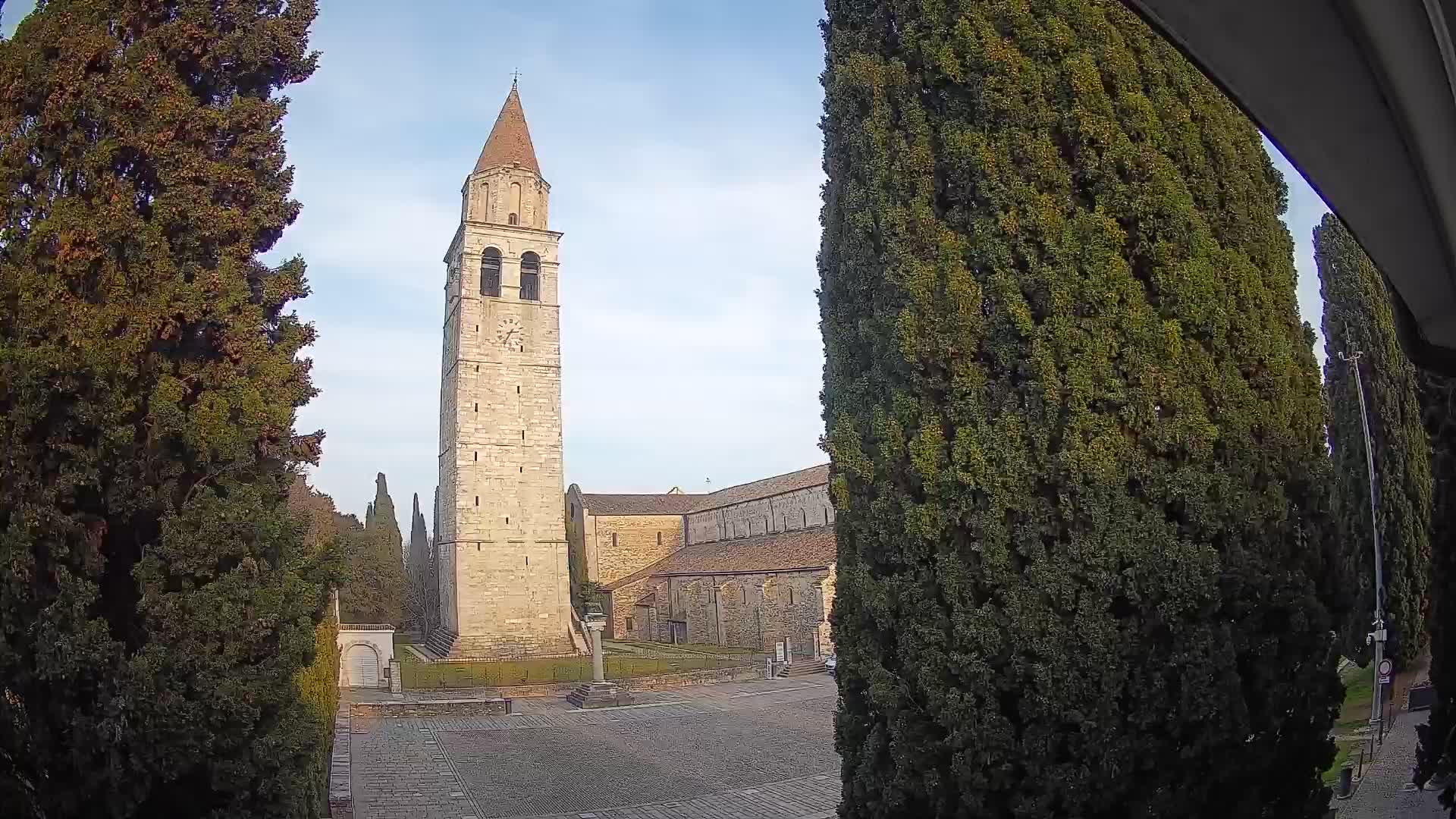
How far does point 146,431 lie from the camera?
5133 mm

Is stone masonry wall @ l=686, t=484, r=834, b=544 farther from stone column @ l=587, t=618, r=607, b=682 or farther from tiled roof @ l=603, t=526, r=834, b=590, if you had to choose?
stone column @ l=587, t=618, r=607, b=682

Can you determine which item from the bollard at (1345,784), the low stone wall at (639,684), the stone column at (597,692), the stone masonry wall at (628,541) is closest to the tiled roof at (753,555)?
the stone masonry wall at (628,541)

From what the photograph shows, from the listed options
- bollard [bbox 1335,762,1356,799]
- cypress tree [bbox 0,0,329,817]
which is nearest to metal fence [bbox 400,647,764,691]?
bollard [bbox 1335,762,1356,799]

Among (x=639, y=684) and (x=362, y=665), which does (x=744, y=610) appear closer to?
(x=639, y=684)

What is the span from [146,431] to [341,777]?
1054cm

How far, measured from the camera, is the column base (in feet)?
79.9

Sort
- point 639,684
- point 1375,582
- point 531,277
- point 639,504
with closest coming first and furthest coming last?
point 1375,582 → point 639,684 → point 531,277 → point 639,504

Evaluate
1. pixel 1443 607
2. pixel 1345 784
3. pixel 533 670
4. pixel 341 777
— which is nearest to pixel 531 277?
pixel 533 670

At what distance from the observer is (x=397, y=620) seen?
47531mm

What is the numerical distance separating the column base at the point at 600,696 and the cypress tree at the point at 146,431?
63.4 feet

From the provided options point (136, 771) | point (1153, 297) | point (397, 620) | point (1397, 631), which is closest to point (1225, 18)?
point (1153, 297)

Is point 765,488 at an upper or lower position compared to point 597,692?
upper

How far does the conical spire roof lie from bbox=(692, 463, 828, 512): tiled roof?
18.6 metres

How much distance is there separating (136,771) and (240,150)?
3654mm
